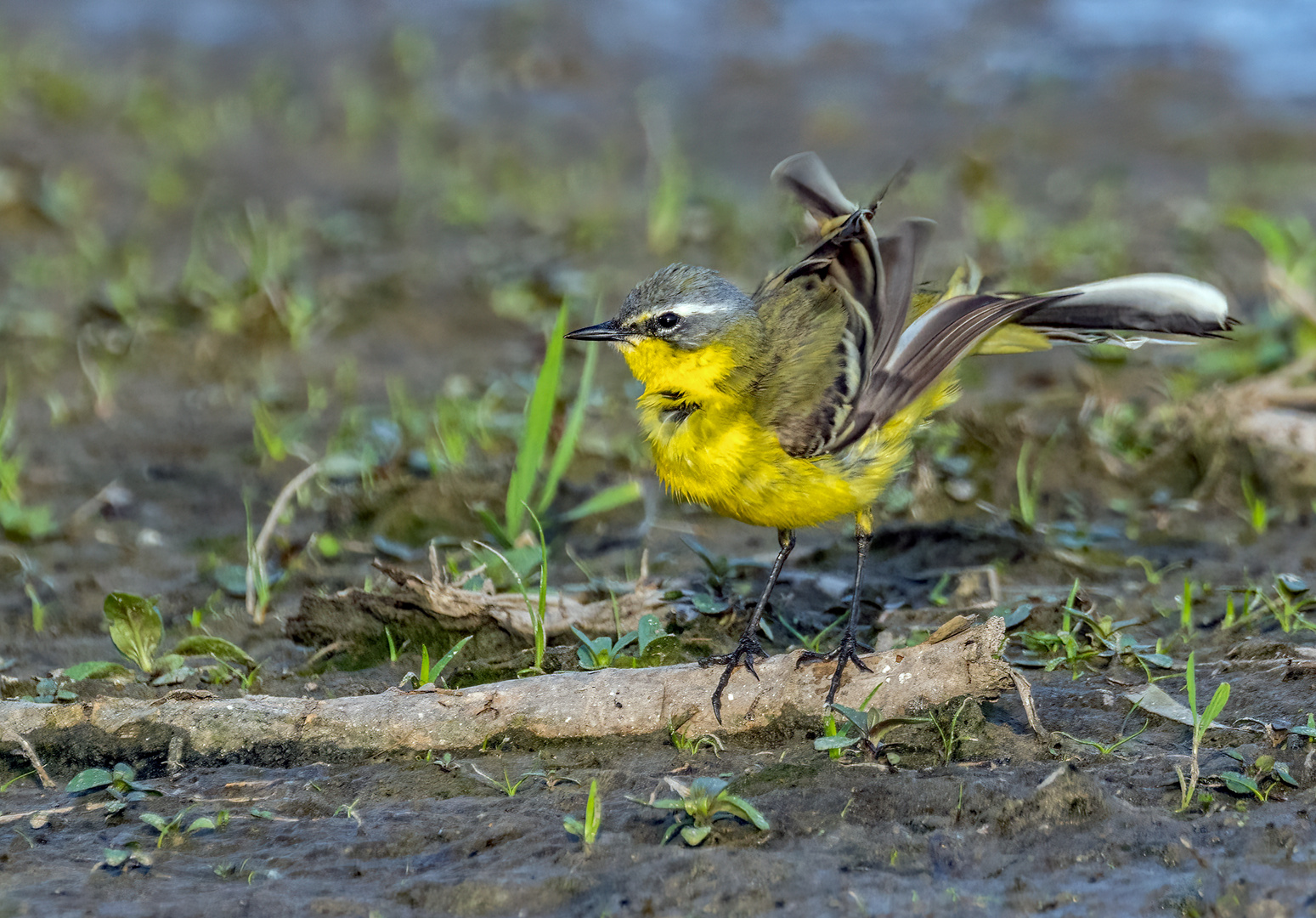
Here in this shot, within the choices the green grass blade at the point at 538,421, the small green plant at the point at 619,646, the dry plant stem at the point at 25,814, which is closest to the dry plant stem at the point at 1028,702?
the small green plant at the point at 619,646

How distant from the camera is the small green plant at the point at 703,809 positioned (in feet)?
9.60

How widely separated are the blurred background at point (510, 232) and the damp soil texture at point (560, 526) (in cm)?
4

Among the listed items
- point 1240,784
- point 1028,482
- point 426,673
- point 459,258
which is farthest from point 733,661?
point 459,258

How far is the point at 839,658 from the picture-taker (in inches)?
140

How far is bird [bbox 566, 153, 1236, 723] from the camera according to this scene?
3826 mm

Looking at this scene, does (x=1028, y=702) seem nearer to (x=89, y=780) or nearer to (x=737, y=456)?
(x=737, y=456)

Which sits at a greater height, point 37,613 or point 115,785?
point 115,785

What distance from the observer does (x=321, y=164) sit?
417 inches

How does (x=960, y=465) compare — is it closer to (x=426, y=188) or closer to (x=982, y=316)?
(x=982, y=316)

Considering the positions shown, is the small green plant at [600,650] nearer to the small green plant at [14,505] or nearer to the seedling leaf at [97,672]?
the seedling leaf at [97,672]

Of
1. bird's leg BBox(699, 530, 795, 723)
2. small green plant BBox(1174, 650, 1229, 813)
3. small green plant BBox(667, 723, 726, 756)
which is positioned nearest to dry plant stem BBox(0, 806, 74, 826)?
small green plant BBox(667, 723, 726, 756)

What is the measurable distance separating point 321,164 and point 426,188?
132 centimetres

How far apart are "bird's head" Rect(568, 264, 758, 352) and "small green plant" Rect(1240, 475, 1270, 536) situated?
2.25 metres

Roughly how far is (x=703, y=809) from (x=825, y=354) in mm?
1683
